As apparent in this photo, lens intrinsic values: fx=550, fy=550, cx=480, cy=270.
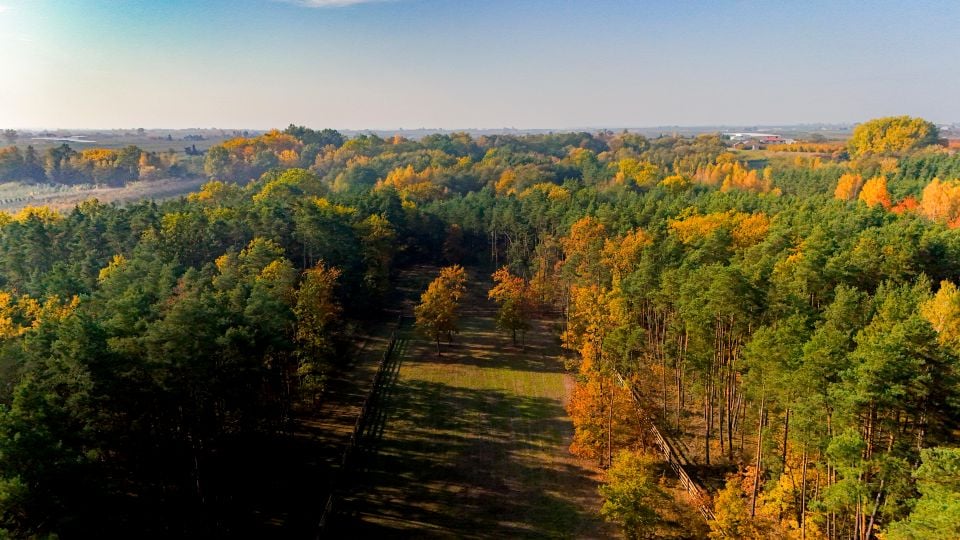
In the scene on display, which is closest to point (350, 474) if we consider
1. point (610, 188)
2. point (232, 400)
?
point (232, 400)

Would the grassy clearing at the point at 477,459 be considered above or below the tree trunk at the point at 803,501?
below

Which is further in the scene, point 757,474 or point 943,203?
point 943,203

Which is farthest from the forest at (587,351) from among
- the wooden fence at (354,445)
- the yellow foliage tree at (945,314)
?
the wooden fence at (354,445)

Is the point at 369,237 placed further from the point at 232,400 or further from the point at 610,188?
the point at 610,188

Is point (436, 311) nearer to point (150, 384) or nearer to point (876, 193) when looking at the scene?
point (150, 384)

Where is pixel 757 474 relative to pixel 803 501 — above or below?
below

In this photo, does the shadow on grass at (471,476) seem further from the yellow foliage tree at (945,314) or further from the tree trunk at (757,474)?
the yellow foliage tree at (945,314)

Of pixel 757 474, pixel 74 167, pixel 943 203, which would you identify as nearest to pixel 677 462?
pixel 757 474

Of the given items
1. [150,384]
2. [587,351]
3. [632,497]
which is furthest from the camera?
[587,351]
